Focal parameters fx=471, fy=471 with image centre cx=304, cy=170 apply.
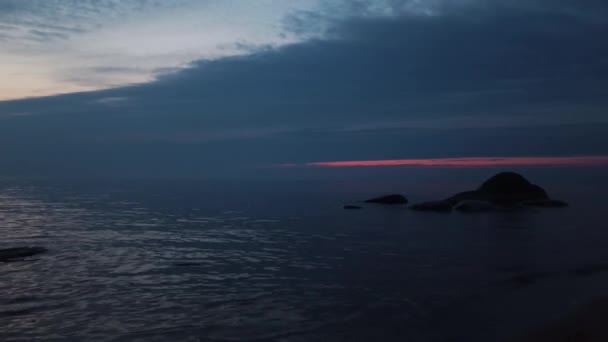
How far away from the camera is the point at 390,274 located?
73.5 feet

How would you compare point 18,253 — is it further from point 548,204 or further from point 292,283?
point 548,204

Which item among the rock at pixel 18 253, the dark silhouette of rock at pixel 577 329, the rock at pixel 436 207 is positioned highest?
the dark silhouette of rock at pixel 577 329

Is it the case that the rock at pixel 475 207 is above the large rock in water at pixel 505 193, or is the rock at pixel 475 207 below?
below

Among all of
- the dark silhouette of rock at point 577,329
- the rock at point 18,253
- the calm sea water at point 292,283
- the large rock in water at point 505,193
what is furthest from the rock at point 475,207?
the rock at point 18,253

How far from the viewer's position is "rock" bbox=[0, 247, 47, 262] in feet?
86.1

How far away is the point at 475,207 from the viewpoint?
59938 mm

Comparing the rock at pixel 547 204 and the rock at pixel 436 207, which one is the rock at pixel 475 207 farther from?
the rock at pixel 547 204

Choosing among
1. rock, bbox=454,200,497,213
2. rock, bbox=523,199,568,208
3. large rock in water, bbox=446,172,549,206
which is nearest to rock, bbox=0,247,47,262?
rock, bbox=454,200,497,213

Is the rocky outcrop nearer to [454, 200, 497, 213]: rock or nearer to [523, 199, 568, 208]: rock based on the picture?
[523, 199, 568, 208]: rock

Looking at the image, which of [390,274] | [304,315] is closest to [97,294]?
[304,315]

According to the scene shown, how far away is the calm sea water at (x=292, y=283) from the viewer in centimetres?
1448

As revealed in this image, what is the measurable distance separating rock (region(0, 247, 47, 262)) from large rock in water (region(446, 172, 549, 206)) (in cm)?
5274

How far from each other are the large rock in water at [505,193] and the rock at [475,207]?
527cm

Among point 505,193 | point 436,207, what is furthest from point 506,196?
point 436,207
